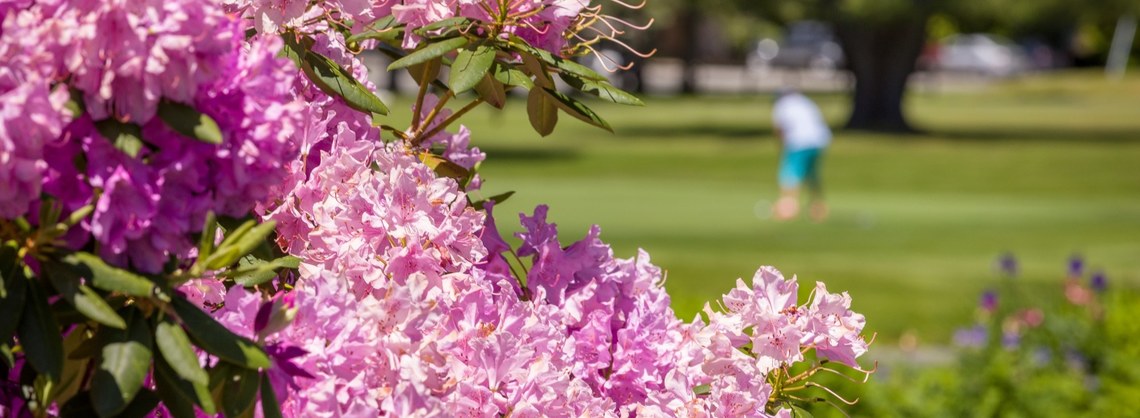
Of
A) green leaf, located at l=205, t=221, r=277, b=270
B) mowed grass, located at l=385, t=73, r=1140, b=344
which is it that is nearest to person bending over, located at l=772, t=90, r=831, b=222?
mowed grass, located at l=385, t=73, r=1140, b=344

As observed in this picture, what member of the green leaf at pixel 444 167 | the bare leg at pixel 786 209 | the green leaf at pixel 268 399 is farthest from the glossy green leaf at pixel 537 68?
the bare leg at pixel 786 209

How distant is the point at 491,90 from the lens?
211cm

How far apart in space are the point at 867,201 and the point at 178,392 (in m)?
17.6

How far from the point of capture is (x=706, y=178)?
22.7m

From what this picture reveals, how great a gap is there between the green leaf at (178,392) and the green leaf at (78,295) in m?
0.07

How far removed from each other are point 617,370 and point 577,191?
54.3 feet

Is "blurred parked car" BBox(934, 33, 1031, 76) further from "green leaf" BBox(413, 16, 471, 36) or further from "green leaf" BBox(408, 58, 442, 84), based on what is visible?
"green leaf" BBox(413, 16, 471, 36)

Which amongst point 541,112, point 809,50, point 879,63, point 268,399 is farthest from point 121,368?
point 809,50

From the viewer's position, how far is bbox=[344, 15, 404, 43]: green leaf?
6.79 feet

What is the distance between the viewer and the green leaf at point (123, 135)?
1.40 meters

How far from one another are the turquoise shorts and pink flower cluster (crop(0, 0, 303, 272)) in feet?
52.3

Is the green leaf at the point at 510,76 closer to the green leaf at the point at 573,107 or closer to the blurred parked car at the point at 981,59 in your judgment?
the green leaf at the point at 573,107

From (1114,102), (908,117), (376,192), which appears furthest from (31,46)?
(1114,102)

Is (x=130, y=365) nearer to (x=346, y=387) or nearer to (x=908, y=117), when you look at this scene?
(x=346, y=387)
